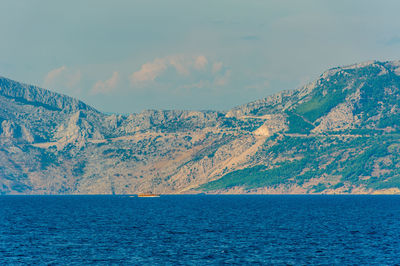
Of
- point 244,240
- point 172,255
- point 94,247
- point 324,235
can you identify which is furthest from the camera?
point 324,235

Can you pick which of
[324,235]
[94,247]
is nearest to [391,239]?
[324,235]

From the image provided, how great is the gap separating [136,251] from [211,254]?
747 inches

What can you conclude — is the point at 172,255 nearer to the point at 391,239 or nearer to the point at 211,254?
the point at 211,254

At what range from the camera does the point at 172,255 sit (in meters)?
138

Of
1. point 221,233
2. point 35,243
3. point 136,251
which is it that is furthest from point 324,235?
point 35,243

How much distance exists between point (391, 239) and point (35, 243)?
3907 inches

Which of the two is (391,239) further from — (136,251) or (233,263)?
(136,251)

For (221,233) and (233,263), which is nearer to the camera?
(233,263)

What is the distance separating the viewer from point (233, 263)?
127m

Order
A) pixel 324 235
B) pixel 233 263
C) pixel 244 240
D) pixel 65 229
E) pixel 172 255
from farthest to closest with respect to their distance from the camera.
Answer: pixel 65 229 → pixel 324 235 → pixel 244 240 → pixel 172 255 → pixel 233 263

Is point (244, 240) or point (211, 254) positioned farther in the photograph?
point (244, 240)

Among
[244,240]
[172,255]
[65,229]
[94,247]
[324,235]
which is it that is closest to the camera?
[172,255]

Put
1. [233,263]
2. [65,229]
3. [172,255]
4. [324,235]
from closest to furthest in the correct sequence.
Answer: [233,263] → [172,255] → [324,235] → [65,229]

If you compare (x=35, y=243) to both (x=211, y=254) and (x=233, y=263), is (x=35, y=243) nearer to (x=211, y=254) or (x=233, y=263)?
(x=211, y=254)
